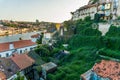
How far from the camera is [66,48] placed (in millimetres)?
39125

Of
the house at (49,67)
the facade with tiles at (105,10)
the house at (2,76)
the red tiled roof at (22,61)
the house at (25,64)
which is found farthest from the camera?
the facade with tiles at (105,10)

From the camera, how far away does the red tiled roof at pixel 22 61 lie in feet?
93.9

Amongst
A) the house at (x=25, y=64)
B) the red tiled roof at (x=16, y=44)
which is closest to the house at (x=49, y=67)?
the house at (x=25, y=64)

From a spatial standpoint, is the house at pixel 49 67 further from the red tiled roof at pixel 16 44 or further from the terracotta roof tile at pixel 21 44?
the terracotta roof tile at pixel 21 44

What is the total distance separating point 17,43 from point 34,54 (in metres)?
8.89

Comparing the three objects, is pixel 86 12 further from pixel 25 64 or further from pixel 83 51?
pixel 25 64

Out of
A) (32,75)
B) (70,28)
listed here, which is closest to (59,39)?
(70,28)

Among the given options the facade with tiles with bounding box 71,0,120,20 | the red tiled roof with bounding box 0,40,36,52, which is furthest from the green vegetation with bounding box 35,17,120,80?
the red tiled roof with bounding box 0,40,36,52

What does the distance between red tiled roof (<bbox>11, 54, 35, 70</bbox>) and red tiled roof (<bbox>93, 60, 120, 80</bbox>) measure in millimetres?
13395

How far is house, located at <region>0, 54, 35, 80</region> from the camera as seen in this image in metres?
25.7

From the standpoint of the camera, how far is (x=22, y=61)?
30000mm

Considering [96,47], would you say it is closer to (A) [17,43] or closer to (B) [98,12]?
(B) [98,12]

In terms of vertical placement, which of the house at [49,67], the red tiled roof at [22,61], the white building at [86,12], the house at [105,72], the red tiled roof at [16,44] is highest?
the white building at [86,12]

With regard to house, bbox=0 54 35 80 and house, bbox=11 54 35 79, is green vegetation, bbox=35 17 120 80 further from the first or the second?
house, bbox=0 54 35 80
